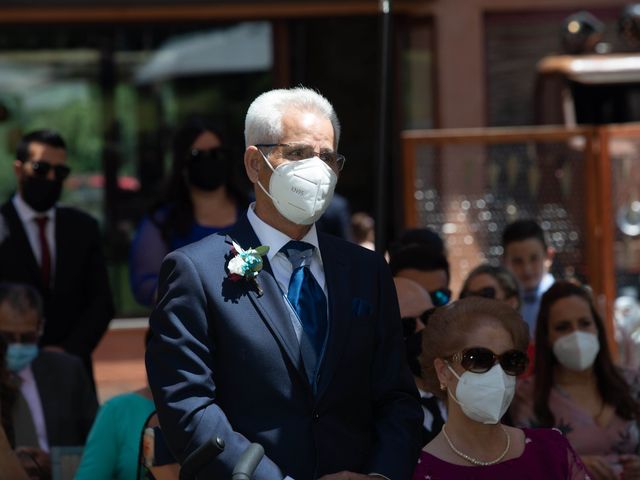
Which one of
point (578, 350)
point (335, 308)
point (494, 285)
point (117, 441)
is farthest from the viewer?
point (494, 285)

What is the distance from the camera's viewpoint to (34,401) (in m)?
6.68

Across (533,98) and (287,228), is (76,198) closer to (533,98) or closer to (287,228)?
(533,98)

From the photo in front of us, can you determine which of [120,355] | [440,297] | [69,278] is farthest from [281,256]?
[120,355]

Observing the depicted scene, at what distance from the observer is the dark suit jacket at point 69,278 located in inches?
291

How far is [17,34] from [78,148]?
0.97 metres

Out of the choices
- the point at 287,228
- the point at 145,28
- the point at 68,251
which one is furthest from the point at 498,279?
the point at 145,28

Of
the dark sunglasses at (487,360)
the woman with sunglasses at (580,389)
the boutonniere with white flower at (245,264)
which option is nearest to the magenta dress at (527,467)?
the dark sunglasses at (487,360)

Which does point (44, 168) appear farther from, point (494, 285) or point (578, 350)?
point (578, 350)

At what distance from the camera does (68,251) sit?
24.4ft

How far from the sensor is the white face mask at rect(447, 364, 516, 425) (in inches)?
184

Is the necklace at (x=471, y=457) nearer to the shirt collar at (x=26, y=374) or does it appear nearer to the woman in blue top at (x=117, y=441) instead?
the woman in blue top at (x=117, y=441)

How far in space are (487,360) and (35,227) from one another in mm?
3332

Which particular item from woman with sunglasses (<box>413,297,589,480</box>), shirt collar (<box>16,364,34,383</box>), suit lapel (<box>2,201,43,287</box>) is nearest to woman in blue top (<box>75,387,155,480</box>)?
shirt collar (<box>16,364,34,383</box>)

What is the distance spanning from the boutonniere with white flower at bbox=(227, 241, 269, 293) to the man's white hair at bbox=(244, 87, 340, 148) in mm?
316
